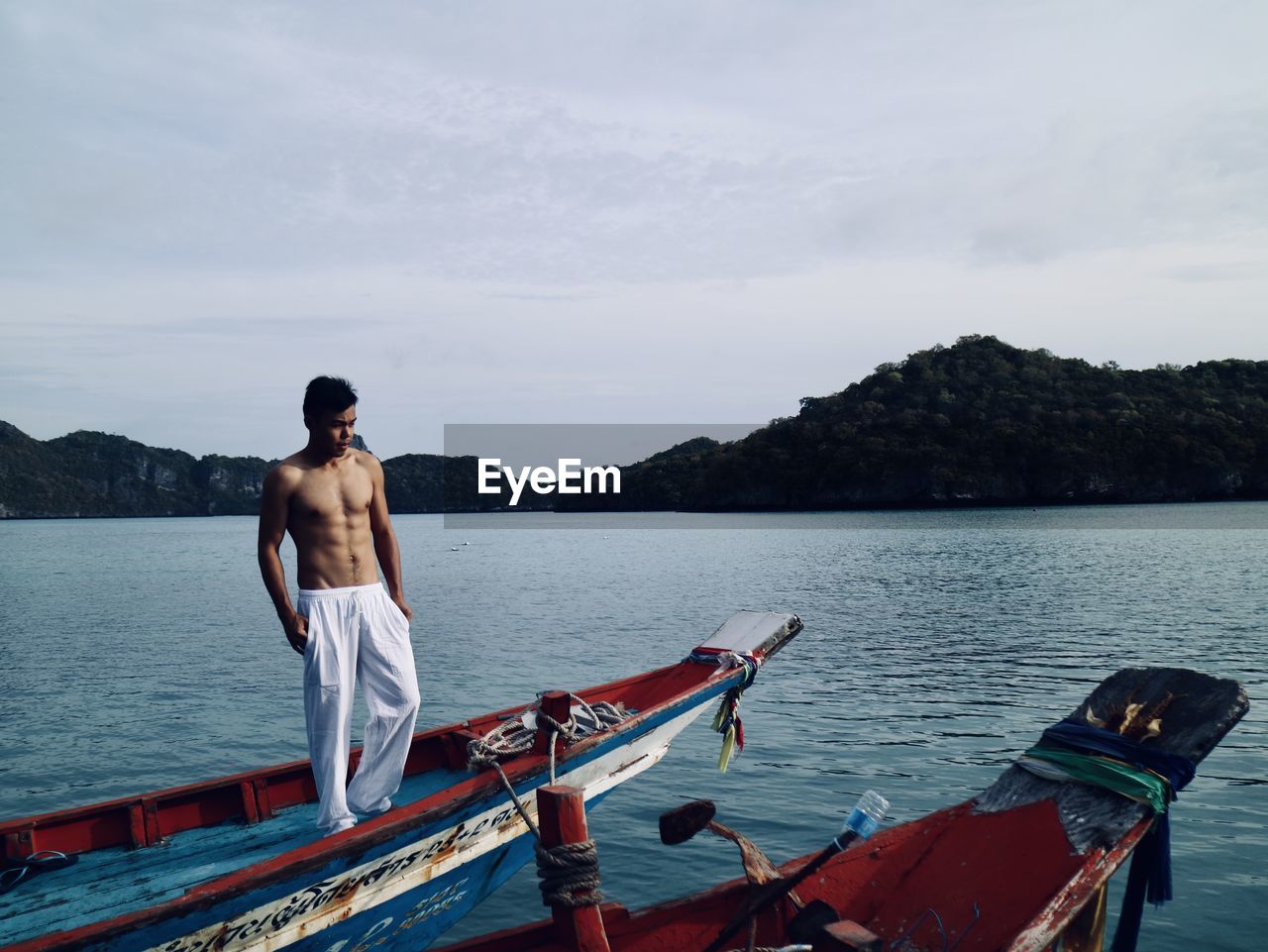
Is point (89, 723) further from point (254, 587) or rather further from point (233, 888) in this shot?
point (254, 587)

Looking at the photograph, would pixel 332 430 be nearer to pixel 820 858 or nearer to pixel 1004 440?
pixel 820 858

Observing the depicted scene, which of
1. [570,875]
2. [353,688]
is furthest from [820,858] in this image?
[353,688]

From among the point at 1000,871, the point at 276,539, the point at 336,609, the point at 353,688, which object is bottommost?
the point at 1000,871

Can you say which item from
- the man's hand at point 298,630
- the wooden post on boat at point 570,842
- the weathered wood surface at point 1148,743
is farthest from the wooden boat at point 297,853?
the weathered wood surface at point 1148,743

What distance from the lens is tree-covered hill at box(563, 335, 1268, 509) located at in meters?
97.7

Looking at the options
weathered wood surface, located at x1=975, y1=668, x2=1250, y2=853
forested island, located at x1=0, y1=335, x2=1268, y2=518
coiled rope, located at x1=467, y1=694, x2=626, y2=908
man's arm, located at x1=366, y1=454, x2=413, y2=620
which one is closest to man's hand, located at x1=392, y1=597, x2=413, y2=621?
man's arm, located at x1=366, y1=454, x2=413, y2=620

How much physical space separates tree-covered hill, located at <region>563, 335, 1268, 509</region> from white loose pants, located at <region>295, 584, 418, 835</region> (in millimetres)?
106578

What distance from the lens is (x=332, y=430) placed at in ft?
16.7

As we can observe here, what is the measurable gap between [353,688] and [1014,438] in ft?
355

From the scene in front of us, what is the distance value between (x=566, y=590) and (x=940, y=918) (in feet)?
97.3

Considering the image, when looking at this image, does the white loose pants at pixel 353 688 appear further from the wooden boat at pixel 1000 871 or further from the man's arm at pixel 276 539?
the wooden boat at pixel 1000 871

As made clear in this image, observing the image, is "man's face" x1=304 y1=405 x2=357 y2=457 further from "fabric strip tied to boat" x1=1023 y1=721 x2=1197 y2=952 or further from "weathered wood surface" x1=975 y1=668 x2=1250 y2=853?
"fabric strip tied to boat" x1=1023 y1=721 x2=1197 y2=952

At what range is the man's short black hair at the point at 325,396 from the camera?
5.05 m

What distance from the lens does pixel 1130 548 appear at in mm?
42938
